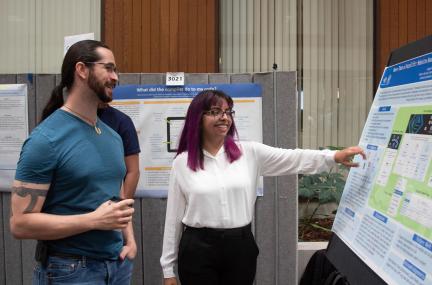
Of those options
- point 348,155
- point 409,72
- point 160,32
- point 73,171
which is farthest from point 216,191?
point 160,32

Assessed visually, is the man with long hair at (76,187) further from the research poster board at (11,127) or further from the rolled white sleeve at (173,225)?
the research poster board at (11,127)

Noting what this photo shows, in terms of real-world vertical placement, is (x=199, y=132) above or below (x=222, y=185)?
above

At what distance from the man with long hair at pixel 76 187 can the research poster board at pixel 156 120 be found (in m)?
1.18

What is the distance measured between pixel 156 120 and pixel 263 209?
3.41 feet

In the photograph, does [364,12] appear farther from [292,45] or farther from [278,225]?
[278,225]

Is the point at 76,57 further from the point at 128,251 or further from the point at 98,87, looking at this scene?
the point at 128,251

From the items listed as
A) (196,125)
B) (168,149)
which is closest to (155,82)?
(168,149)

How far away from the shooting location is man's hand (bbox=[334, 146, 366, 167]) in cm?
180

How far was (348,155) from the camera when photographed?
6.27 ft

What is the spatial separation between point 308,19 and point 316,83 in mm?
758

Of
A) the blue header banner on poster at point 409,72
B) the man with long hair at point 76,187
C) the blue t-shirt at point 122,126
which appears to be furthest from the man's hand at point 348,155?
the blue t-shirt at point 122,126

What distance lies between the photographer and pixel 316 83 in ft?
15.7

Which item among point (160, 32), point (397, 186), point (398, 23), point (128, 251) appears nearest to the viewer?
point (397, 186)

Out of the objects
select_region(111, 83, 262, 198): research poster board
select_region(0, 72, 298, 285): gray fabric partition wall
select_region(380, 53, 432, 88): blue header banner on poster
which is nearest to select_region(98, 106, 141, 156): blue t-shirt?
select_region(111, 83, 262, 198): research poster board
